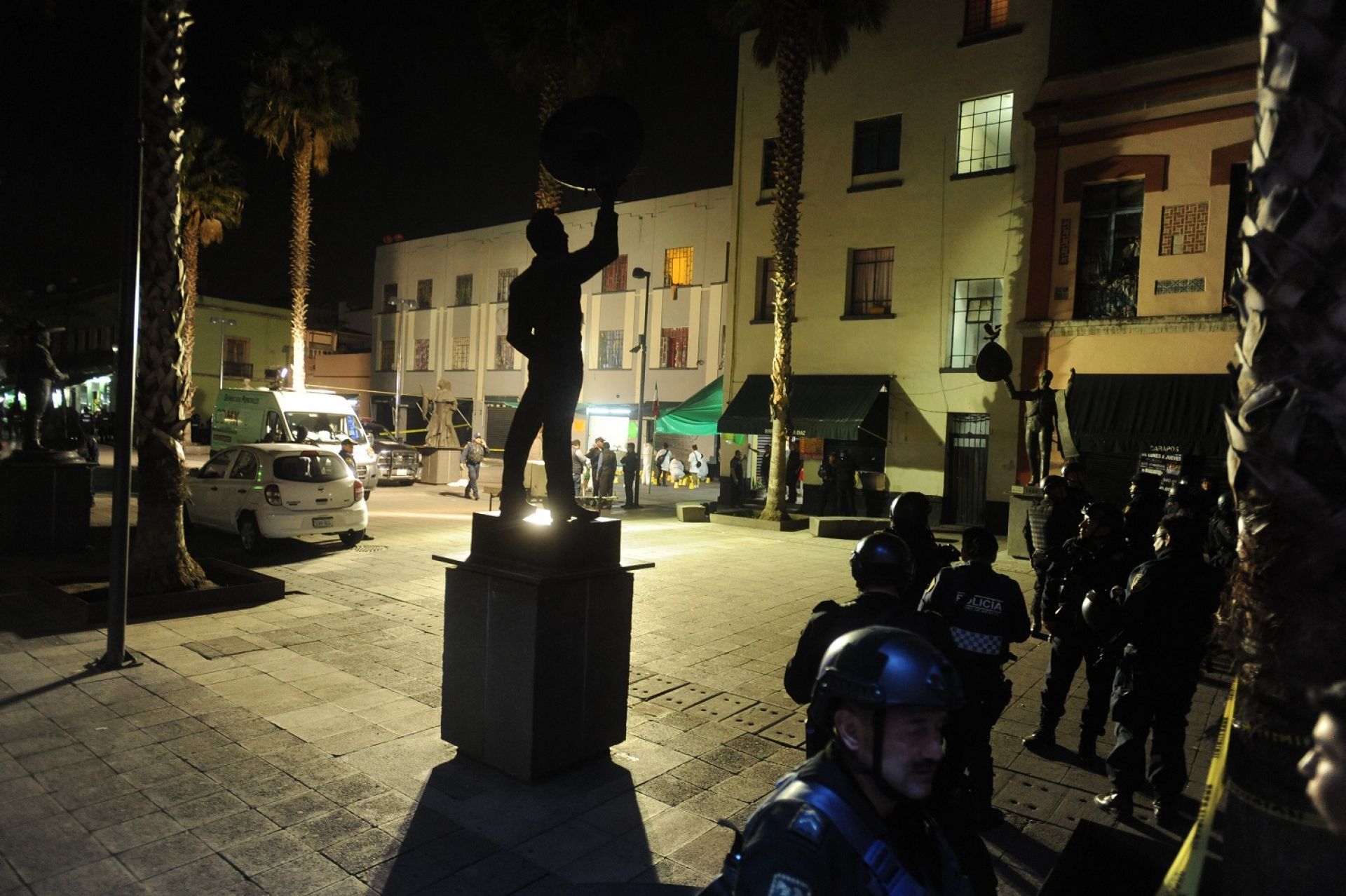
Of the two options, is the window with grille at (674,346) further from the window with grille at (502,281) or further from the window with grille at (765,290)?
the window with grille at (765,290)

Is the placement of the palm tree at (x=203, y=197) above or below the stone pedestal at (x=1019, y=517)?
above

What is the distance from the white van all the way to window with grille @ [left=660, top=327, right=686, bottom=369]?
15.6 meters

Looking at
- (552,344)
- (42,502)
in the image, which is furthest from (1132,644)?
(42,502)

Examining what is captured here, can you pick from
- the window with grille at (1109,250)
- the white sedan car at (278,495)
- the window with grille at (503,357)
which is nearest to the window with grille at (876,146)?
the window with grille at (1109,250)

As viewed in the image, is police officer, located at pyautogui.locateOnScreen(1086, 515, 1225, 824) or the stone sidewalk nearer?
the stone sidewalk

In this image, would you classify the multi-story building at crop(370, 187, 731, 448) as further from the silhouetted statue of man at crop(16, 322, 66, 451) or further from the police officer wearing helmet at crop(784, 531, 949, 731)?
the police officer wearing helmet at crop(784, 531, 949, 731)

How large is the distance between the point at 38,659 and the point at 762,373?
1912cm

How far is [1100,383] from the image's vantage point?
17.5 meters

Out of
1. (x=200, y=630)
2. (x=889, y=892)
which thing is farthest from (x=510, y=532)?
(x=200, y=630)

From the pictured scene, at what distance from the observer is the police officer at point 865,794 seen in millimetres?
1519

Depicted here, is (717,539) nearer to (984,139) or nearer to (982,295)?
(982,295)

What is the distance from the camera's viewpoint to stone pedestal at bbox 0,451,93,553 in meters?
11.1

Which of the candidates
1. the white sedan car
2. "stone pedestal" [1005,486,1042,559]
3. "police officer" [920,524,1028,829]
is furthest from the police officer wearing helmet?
"stone pedestal" [1005,486,1042,559]

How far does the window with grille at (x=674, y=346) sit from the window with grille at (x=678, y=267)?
1983 mm
